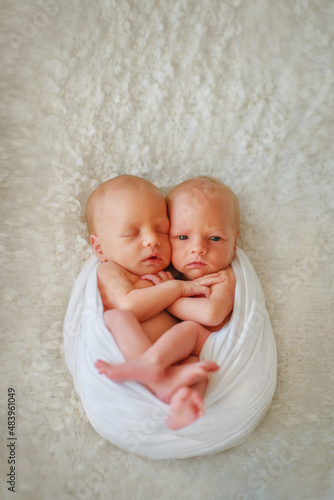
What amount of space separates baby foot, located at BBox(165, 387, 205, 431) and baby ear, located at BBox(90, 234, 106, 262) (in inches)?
17.7

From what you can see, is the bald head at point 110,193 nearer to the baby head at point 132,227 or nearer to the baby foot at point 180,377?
the baby head at point 132,227

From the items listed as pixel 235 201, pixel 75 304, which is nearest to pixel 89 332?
pixel 75 304

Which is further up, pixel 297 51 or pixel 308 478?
pixel 297 51

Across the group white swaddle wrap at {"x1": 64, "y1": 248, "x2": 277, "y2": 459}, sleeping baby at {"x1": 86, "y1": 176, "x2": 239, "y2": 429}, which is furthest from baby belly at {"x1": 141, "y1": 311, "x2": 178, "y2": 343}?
white swaddle wrap at {"x1": 64, "y1": 248, "x2": 277, "y2": 459}

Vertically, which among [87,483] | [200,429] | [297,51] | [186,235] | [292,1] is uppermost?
[292,1]

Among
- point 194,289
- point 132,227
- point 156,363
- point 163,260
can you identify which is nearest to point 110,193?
point 132,227

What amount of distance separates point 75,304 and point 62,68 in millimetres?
684

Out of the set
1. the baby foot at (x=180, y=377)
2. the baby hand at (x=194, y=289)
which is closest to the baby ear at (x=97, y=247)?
the baby hand at (x=194, y=289)

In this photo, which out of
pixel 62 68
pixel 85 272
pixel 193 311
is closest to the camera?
pixel 193 311

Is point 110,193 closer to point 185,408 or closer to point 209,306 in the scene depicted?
point 209,306

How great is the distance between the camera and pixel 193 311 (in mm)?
1411

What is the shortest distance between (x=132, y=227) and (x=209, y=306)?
277 mm

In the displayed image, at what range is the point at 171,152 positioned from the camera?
1.72 metres

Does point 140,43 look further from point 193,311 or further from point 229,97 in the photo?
point 193,311
